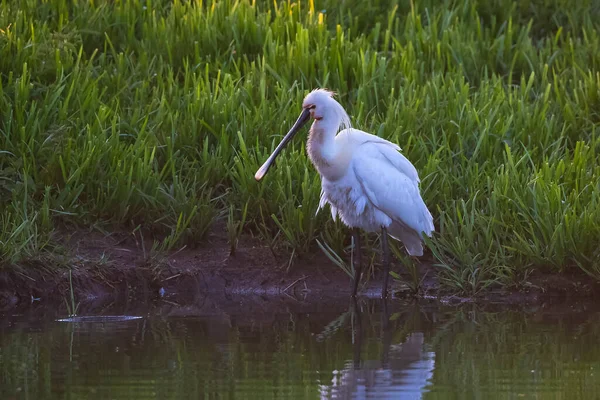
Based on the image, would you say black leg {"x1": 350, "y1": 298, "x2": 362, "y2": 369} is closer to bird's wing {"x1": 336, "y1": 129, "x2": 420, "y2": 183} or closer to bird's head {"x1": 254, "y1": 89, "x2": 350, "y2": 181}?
bird's wing {"x1": 336, "y1": 129, "x2": 420, "y2": 183}

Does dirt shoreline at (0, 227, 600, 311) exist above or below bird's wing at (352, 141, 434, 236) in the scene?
below

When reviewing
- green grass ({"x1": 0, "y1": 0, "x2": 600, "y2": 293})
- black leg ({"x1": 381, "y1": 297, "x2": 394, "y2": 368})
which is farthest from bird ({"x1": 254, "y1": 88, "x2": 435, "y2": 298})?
black leg ({"x1": 381, "y1": 297, "x2": 394, "y2": 368})

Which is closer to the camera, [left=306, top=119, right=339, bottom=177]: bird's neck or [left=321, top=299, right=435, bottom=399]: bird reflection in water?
[left=321, top=299, right=435, bottom=399]: bird reflection in water

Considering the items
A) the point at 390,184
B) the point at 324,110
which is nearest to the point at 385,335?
the point at 390,184

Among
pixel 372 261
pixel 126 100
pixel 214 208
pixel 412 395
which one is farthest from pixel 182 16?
pixel 412 395

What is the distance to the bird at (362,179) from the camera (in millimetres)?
7586

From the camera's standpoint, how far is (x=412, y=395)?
485cm

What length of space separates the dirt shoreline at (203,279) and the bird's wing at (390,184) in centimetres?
53

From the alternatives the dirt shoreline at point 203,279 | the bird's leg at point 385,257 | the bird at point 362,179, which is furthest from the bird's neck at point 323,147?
the dirt shoreline at point 203,279

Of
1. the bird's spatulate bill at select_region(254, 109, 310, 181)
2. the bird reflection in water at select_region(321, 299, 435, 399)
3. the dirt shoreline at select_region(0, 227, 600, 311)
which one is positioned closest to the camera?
the bird reflection in water at select_region(321, 299, 435, 399)

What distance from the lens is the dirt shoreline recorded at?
296 inches

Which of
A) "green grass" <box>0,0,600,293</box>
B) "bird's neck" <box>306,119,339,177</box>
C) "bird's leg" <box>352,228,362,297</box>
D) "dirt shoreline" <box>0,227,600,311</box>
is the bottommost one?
"dirt shoreline" <box>0,227,600,311</box>

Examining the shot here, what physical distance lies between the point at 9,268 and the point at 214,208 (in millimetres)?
1600

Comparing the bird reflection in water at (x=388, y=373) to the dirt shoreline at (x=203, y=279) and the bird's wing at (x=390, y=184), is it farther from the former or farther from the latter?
the dirt shoreline at (x=203, y=279)
